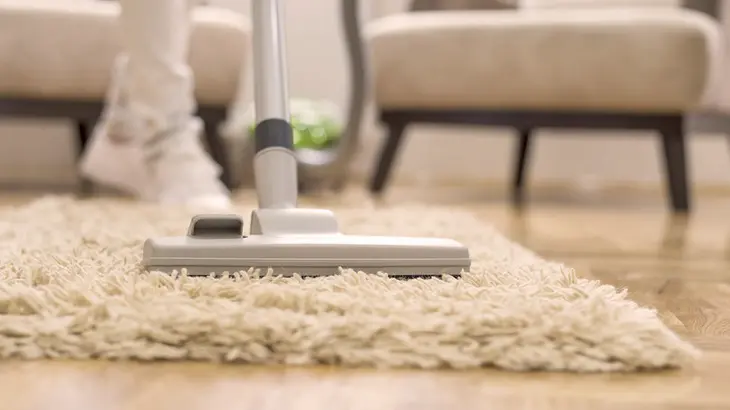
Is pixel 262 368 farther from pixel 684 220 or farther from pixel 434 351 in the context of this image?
pixel 684 220

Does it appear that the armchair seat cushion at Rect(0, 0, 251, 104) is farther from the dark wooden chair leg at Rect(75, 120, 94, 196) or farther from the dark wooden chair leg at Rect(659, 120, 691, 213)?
the dark wooden chair leg at Rect(659, 120, 691, 213)

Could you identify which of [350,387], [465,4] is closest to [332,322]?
[350,387]

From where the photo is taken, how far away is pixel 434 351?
1.65ft

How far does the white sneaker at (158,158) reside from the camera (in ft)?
4.33

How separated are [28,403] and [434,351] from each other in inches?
8.0

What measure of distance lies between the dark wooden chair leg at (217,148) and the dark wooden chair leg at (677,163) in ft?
2.82

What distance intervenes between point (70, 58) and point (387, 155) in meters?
0.65

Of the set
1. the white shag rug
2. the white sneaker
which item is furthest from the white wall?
the white shag rug

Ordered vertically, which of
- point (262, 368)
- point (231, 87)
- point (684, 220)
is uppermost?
point (231, 87)

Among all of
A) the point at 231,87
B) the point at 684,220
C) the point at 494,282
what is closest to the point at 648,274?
the point at 494,282

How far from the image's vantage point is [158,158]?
1349mm

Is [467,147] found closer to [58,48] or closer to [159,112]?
[58,48]

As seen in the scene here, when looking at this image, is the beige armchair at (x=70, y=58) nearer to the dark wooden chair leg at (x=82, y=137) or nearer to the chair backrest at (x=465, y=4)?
the dark wooden chair leg at (x=82, y=137)

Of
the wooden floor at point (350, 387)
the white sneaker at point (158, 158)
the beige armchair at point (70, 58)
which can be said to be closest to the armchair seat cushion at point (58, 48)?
the beige armchair at point (70, 58)
